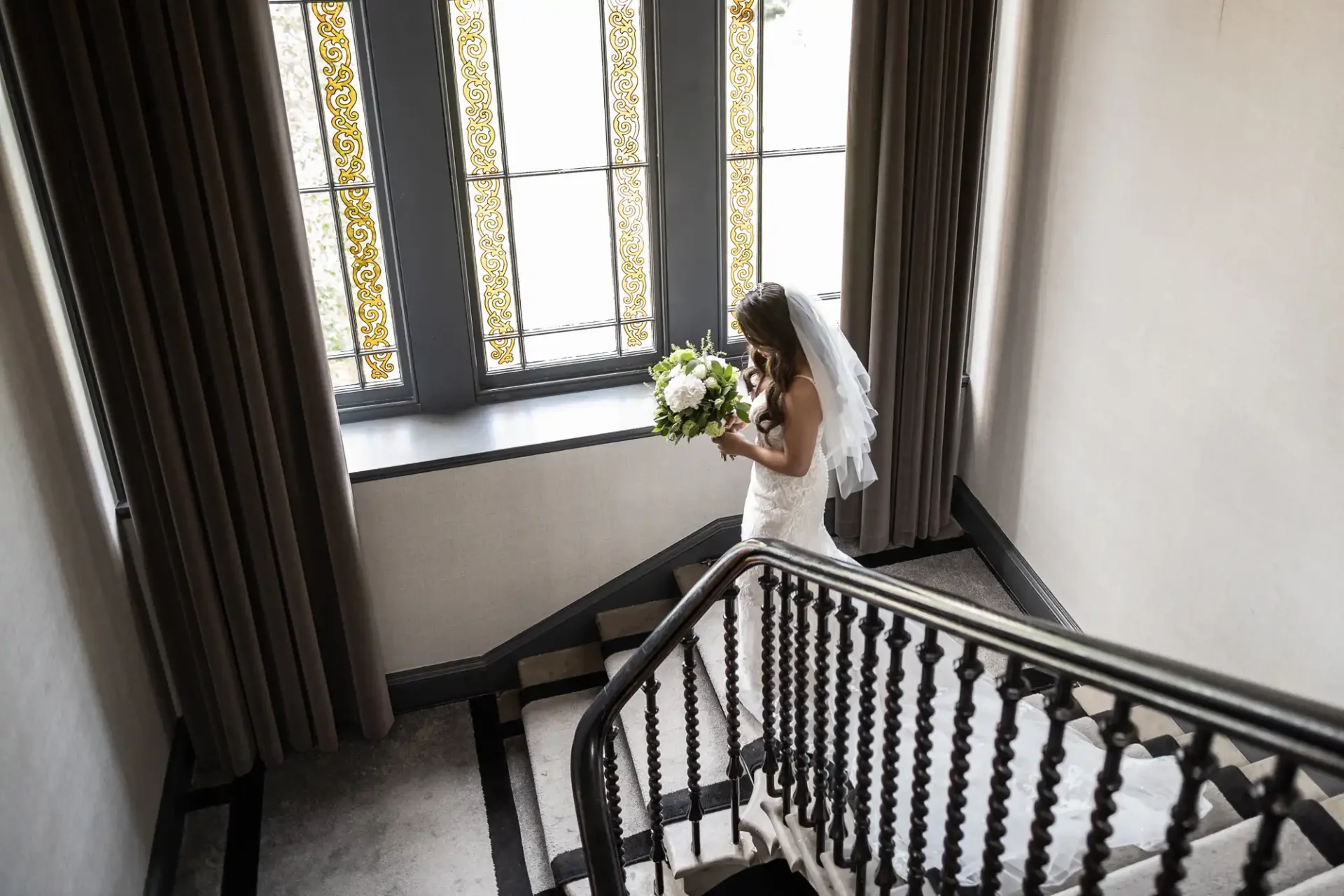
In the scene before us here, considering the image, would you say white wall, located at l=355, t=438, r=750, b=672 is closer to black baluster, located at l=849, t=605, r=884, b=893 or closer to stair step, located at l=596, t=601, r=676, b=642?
stair step, located at l=596, t=601, r=676, b=642

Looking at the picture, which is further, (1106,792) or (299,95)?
(299,95)

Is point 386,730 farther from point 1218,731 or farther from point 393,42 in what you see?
point 1218,731

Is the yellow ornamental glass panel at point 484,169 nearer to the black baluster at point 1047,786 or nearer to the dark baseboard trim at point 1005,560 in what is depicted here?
the dark baseboard trim at point 1005,560

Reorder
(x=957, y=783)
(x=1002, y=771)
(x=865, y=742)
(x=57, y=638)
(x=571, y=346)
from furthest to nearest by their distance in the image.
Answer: (x=571, y=346) → (x=57, y=638) → (x=865, y=742) → (x=957, y=783) → (x=1002, y=771)

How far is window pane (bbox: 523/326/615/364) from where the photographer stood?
457 centimetres

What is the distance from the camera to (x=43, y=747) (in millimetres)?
2951

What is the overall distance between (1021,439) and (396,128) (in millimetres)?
2791

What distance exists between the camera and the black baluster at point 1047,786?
1.54 meters

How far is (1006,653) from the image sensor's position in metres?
1.56

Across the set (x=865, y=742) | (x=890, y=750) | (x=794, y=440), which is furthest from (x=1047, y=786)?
(x=794, y=440)

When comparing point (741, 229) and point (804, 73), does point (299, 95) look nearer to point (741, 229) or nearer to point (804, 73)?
point (741, 229)

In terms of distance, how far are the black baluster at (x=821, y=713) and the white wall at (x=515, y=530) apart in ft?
6.50

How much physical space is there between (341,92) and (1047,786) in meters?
3.41

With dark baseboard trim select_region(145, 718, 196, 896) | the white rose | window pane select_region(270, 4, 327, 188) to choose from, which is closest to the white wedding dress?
the white rose
